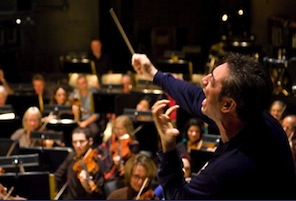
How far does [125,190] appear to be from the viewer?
4.97m

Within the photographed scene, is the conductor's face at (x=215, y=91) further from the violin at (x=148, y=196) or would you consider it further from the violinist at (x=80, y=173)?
the violinist at (x=80, y=173)

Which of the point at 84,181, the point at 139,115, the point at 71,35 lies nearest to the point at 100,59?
the point at 71,35

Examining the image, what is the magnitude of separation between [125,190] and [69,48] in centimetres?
458

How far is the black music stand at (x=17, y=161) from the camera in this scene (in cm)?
455

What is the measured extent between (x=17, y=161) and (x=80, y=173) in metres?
1.00

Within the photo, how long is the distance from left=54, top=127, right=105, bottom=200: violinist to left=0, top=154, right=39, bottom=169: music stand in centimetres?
61

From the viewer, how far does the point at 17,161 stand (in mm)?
4590

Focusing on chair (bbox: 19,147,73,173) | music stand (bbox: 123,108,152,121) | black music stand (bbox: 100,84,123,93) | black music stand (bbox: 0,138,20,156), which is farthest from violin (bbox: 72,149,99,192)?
black music stand (bbox: 100,84,123,93)

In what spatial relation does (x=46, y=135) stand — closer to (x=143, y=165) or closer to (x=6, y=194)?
(x=143, y=165)

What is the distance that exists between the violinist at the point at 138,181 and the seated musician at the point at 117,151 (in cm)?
61

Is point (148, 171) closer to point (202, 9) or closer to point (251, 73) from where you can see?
point (202, 9)

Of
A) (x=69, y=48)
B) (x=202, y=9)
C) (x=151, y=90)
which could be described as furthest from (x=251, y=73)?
(x=69, y=48)

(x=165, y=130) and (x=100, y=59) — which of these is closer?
(x=165, y=130)

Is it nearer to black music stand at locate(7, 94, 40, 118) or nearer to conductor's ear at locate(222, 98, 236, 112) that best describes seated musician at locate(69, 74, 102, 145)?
black music stand at locate(7, 94, 40, 118)
